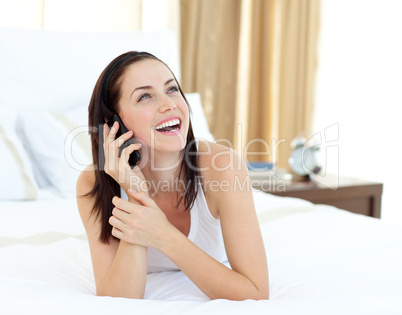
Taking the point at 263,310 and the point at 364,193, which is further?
the point at 364,193

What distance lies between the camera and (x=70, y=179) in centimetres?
243

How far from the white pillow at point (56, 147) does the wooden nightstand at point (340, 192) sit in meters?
1.11

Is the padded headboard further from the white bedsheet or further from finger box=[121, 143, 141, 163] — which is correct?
finger box=[121, 143, 141, 163]

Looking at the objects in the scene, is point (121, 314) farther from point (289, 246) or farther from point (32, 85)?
point (32, 85)

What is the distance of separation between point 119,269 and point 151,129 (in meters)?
0.43

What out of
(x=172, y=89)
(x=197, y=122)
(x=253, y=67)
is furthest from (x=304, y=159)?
(x=172, y=89)

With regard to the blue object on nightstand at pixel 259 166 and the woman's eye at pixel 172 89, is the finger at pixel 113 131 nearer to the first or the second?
the woman's eye at pixel 172 89

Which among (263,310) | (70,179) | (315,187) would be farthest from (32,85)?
(263,310)

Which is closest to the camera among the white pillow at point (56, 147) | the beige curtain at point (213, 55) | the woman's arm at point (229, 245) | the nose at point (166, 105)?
the woman's arm at point (229, 245)

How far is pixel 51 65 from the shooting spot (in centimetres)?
267

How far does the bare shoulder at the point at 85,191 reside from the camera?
1633 mm

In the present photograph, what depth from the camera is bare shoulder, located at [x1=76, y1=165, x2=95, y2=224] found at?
5.36 feet

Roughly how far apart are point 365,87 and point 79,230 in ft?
10.3

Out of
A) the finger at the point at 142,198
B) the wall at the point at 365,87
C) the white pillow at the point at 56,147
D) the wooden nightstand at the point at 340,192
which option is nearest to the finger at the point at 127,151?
the finger at the point at 142,198
